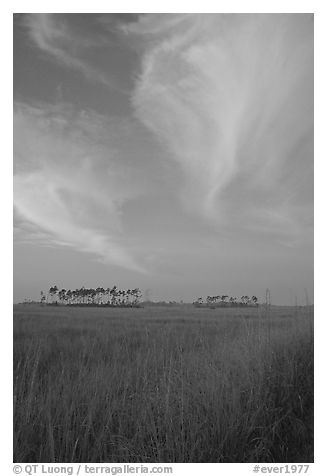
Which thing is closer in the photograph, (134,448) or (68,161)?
(134,448)

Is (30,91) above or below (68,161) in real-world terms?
above

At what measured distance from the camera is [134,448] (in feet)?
9.24
